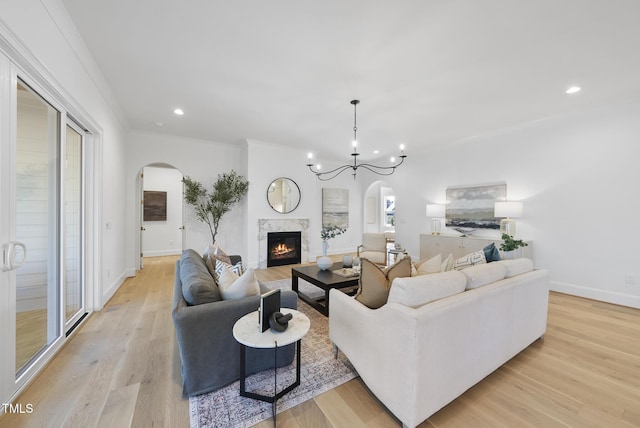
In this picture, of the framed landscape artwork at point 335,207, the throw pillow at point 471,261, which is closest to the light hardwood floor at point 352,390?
the throw pillow at point 471,261

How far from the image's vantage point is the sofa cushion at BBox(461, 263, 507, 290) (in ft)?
5.82

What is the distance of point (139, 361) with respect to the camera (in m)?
2.04

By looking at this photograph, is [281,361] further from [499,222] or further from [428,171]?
[428,171]

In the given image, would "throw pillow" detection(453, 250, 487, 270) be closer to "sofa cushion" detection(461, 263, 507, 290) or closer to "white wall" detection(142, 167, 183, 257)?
"sofa cushion" detection(461, 263, 507, 290)

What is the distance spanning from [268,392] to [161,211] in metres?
6.79

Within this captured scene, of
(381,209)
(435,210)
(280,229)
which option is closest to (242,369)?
Answer: (280,229)

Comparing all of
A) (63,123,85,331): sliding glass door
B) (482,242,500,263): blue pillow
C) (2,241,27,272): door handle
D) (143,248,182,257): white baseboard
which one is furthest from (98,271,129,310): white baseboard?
(482,242,500,263): blue pillow

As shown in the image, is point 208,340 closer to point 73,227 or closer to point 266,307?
point 266,307

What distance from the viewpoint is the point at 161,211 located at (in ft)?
22.7

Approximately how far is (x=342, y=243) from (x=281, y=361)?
554 centimetres

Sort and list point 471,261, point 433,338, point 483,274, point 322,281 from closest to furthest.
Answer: point 433,338
point 483,274
point 471,261
point 322,281


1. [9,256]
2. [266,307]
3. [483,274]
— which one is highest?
[9,256]

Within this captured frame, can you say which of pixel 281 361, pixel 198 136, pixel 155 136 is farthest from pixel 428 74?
pixel 155 136

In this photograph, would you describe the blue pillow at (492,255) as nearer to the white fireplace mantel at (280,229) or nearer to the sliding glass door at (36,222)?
the sliding glass door at (36,222)
